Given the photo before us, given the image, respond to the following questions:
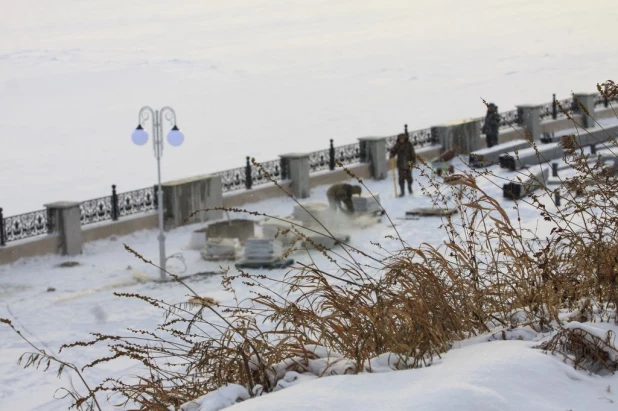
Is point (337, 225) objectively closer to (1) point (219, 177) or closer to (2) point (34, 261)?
(1) point (219, 177)

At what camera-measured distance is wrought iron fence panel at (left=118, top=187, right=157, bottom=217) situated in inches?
779

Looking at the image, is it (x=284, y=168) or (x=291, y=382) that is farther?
(x=284, y=168)

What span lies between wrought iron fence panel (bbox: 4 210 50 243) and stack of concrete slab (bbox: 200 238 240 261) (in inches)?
134

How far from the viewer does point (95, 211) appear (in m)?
19.2

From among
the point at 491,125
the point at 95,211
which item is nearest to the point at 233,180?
the point at 95,211

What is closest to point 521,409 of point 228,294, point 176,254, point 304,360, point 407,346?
point 407,346

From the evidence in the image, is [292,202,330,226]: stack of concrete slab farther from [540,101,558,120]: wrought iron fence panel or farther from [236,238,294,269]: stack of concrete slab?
[540,101,558,120]: wrought iron fence panel

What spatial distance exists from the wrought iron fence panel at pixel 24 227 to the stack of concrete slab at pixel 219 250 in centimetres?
340

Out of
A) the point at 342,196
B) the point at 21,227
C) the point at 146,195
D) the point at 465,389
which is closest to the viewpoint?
the point at 465,389

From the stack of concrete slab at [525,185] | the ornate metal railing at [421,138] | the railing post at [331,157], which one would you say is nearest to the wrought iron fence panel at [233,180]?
the railing post at [331,157]

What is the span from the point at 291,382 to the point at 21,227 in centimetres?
1418

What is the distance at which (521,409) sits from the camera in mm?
3922

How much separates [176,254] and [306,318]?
11.8 m

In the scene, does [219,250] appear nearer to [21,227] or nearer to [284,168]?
[21,227]
